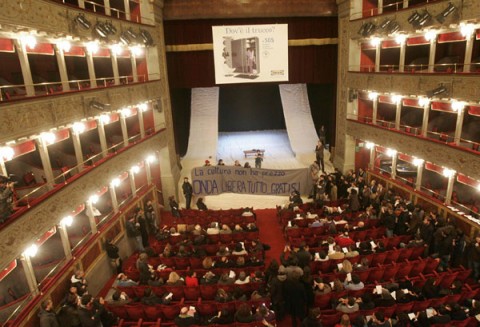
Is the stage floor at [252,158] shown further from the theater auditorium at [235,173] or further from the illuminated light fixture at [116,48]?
the illuminated light fixture at [116,48]

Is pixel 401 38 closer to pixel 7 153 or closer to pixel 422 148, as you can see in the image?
pixel 422 148

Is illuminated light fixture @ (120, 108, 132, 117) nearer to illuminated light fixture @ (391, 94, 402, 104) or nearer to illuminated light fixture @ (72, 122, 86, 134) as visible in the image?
illuminated light fixture @ (72, 122, 86, 134)

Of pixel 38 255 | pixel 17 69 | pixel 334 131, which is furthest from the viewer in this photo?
pixel 334 131

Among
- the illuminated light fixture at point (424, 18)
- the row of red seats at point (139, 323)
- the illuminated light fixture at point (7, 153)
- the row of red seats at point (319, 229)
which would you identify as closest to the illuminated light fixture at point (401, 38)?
the illuminated light fixture at point (424, 18)

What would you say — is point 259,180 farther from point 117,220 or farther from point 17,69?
point 17,69

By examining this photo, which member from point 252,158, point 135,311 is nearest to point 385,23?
point 252,158

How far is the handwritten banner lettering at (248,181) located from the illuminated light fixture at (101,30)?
7045 millimetres

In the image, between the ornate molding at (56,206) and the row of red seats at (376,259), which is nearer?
the ornate molding at (56,206)

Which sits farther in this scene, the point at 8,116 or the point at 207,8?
the point at 207,8

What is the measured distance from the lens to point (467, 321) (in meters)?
7.53

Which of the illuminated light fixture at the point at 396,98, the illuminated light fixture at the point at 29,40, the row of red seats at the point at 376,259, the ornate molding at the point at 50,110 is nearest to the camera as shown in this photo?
the ornate molding at the point at 50,110

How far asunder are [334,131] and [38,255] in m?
16.5

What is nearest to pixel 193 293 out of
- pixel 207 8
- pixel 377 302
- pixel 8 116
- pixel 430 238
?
pixel 377 302

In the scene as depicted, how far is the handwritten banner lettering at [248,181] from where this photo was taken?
55.4ft
